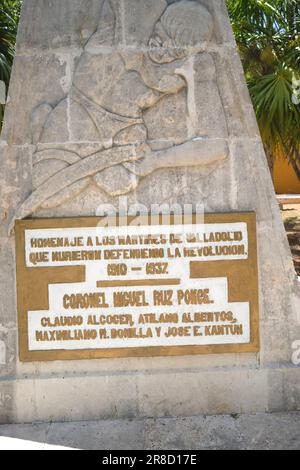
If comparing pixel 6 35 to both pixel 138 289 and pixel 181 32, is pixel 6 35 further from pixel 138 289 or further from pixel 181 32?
pixel 138 289

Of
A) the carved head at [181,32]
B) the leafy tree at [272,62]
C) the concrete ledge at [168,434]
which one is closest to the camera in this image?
the concrete ledge at [168,434]

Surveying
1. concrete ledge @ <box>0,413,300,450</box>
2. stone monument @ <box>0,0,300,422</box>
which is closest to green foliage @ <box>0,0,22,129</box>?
stone monument @ <box>0,0,300,422</box>

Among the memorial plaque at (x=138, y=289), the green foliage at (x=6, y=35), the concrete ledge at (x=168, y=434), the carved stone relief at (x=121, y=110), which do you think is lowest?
the concrete ledge at (x=168, y=434)

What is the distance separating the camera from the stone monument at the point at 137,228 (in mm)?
3402

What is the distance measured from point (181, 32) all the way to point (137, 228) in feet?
4.87

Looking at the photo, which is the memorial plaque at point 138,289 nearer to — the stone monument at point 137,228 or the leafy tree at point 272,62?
the stone monument at point 137,228

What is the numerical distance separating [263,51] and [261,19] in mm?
646

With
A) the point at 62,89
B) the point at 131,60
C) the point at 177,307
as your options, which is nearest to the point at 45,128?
the point at 62,89

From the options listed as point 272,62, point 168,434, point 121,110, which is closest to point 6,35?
point 121,110

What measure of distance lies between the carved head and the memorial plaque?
1.25 meters

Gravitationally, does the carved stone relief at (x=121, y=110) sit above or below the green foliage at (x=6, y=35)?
below

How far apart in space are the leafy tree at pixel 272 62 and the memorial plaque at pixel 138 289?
Answer: 13.8ft

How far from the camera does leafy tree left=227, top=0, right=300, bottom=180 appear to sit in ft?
23.4

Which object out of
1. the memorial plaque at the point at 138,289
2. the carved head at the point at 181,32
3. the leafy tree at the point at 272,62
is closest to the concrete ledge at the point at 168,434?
the memorial plaque at the point at 138,289
